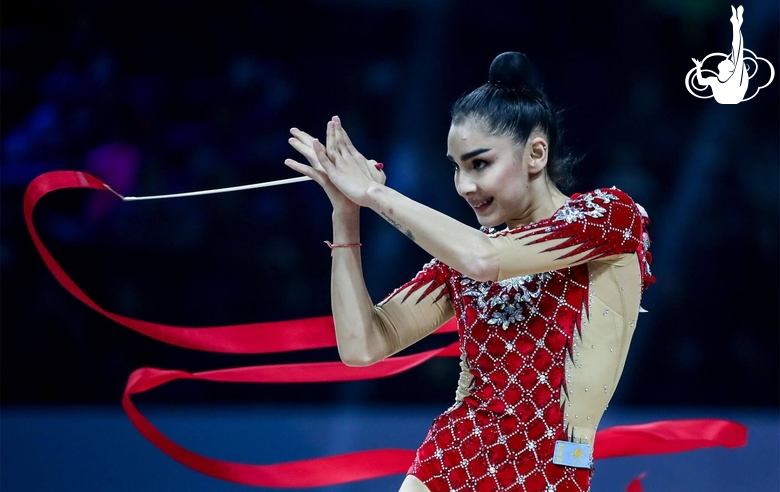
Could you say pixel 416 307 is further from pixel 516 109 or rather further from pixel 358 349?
pixel 516 109

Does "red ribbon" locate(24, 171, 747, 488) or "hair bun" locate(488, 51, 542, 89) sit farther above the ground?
"hair bun" locate(488, 51, 542, 89)

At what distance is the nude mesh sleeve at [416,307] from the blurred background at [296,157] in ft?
8.04

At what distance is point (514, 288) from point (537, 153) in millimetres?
248

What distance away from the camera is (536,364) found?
1.53m

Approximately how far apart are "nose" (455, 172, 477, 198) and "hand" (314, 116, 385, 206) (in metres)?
0.14

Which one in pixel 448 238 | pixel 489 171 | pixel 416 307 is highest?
pixel 489 171

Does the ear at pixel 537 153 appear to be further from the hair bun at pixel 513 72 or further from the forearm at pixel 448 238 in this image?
the forearm at pixel 448 238

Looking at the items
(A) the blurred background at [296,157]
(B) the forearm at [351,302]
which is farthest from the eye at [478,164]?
(A) the blurred background at [296,157]

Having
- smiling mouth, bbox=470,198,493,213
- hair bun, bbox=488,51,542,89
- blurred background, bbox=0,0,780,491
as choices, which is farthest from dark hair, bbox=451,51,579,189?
blurred background, bbox=0,0,780,491

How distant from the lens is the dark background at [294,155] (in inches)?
165

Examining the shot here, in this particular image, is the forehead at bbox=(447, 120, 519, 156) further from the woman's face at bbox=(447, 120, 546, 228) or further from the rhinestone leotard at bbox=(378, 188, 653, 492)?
the rhinestone leotard at bbox=(378, 188, 653, 492)

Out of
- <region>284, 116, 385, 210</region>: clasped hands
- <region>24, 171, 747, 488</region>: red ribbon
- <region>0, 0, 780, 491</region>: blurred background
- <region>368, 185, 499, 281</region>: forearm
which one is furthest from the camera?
<region>0, 0, 780, 491</region>: blurred background

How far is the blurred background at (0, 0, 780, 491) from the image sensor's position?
4.19 metres

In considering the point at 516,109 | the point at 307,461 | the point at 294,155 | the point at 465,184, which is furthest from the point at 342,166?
the point at 294,155
